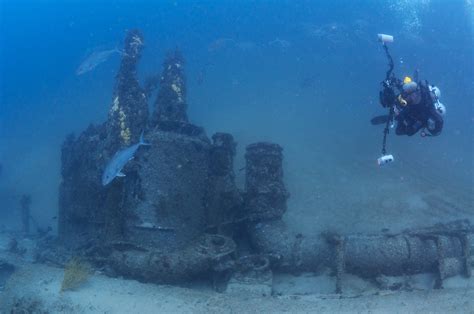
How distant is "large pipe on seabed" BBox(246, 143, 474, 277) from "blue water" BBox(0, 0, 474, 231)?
12.6ft

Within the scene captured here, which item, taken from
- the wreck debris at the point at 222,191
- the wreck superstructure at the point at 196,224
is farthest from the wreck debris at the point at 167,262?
the wreck debris at the point at 222,191

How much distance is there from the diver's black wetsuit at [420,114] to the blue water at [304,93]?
253 inches

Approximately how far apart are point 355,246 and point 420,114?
3172mm

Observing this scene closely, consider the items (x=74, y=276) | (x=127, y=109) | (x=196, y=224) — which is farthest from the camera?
(x=127, y=109)

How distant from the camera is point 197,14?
173ft

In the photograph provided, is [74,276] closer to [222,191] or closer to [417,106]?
[222,191]

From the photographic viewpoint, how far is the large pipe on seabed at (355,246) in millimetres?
7594

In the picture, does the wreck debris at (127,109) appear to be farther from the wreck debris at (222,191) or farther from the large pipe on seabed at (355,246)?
the large pipe on seabed at (355,246)

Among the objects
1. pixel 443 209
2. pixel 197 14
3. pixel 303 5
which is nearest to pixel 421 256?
pixel 443 209

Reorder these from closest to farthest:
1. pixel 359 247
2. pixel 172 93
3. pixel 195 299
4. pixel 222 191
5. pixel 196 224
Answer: pixel 195 299 < pixel 359 247 < pixel 196 224 < pixel 222 191 < pixel 172 93

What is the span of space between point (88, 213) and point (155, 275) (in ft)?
11.8

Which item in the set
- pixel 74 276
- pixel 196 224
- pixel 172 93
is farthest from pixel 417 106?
pixel 172 93

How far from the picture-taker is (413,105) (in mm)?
6074

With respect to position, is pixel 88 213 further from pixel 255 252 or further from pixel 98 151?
pixel 255 252
